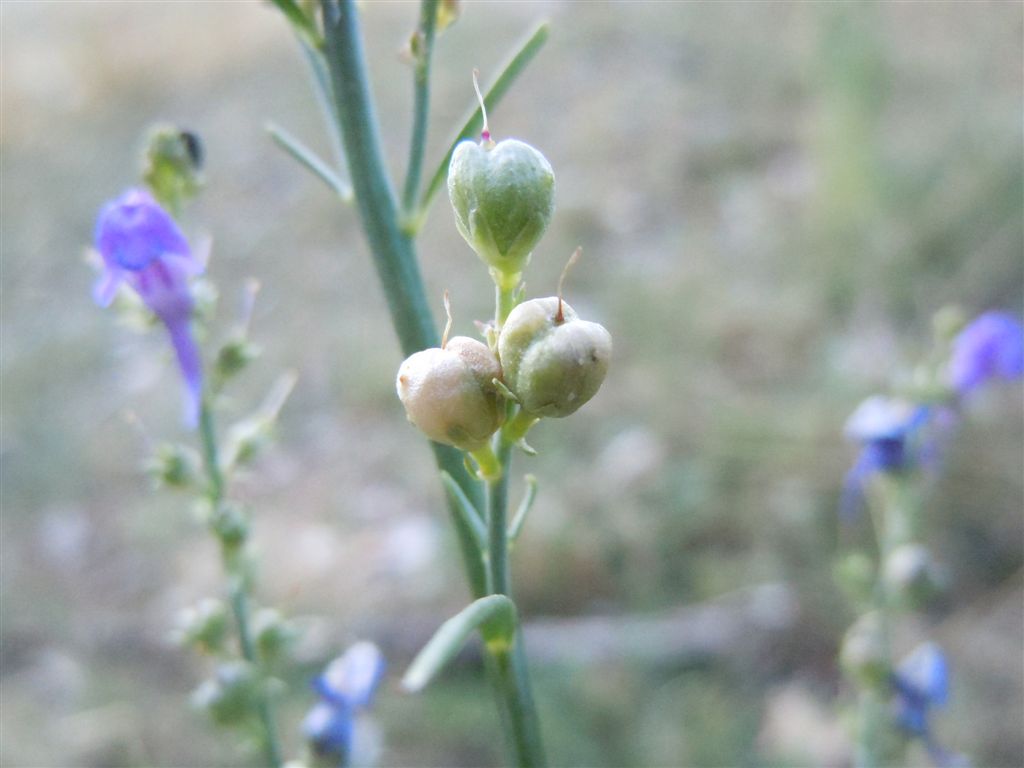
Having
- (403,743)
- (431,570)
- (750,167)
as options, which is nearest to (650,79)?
(750,167)

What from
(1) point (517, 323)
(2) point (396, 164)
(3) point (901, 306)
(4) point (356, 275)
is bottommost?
(1) point (517, 323)

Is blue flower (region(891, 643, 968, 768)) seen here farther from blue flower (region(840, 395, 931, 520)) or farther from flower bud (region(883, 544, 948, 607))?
blue flower (region(840, 395, 931, 520))

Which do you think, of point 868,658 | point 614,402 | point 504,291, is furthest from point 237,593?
point 614,402

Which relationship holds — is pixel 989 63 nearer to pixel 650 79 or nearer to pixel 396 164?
pixel 650 79

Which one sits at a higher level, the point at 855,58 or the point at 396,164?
the point at 396,164

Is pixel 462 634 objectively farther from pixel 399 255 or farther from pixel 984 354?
pixel 984 354

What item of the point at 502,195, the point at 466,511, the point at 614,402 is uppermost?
the point at 614,402
